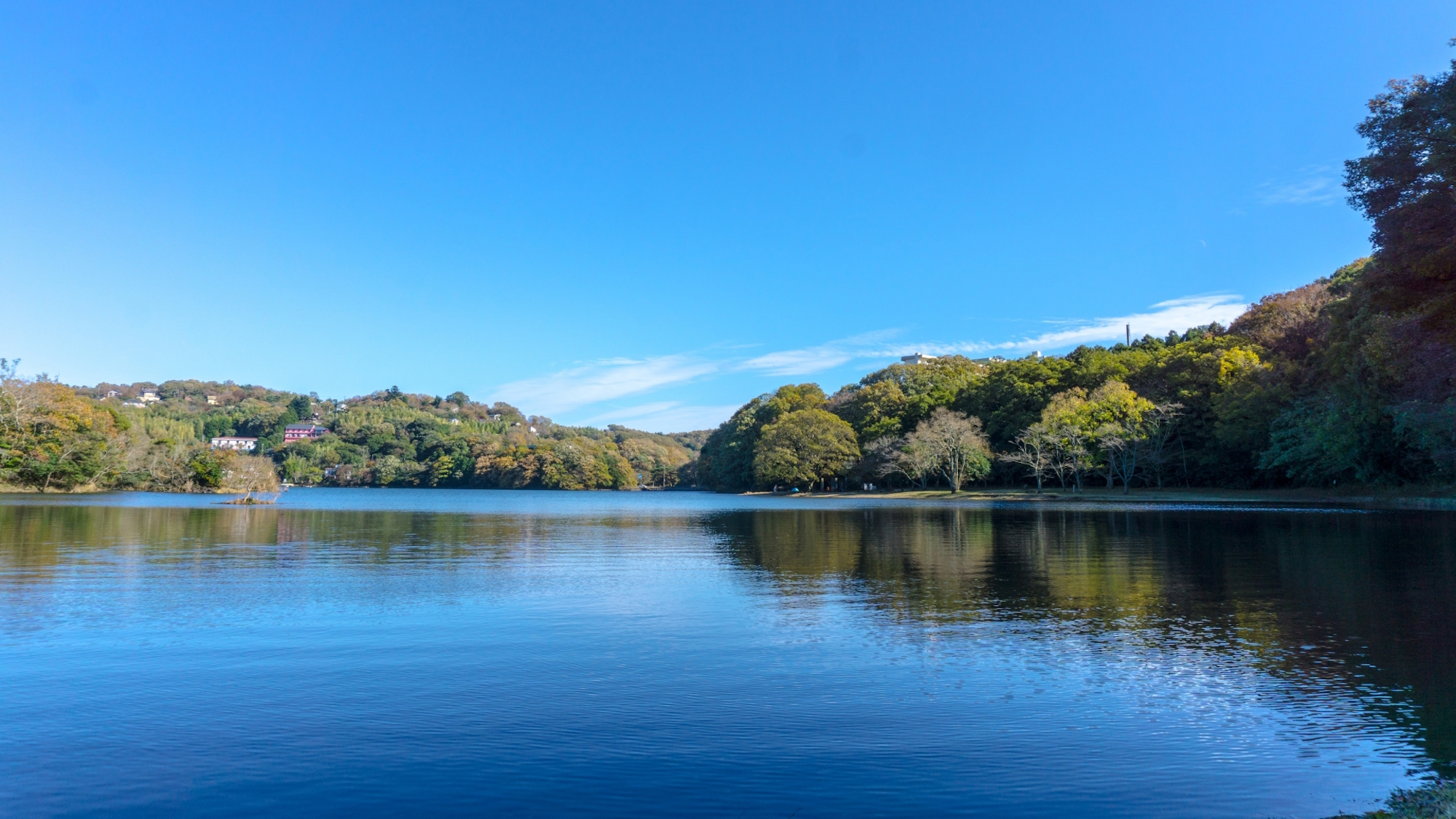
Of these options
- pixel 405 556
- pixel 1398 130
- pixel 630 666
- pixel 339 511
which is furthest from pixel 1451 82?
pixel 339 511

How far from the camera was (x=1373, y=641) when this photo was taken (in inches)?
418

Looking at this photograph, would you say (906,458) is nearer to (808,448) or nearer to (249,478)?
(808,448)

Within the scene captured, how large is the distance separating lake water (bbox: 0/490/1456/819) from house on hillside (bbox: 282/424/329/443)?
507ft

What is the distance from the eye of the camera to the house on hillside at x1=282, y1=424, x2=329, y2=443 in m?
160

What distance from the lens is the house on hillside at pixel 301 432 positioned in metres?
160

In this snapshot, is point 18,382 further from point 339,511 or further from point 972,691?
point 972,691

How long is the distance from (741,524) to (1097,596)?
24.9 meters

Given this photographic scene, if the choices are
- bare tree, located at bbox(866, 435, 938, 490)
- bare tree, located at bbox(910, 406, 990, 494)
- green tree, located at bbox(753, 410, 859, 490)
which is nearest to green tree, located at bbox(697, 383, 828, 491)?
green tree, located at bbox(753, 410, 859, 490)

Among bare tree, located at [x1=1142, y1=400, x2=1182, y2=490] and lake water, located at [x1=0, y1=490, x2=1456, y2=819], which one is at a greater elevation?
bare tree, located at [x1=1142, y1=400, x2=1182, y2=490]

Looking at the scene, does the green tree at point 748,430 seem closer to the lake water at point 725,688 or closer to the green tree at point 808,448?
the green tree at point 808,448

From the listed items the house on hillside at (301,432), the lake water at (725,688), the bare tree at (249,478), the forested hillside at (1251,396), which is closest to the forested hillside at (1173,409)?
the forested hillside at (1251,396)

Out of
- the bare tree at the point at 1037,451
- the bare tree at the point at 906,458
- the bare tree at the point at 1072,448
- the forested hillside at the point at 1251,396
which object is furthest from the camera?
the bare tree at the point at 906,458

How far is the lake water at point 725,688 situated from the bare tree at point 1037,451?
48.4 m

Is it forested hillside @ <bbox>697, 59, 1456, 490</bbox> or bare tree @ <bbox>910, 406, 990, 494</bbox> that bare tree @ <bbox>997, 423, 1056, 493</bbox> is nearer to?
forested hillside @ <bbox>697, 59, 1456, 490</bbox>
